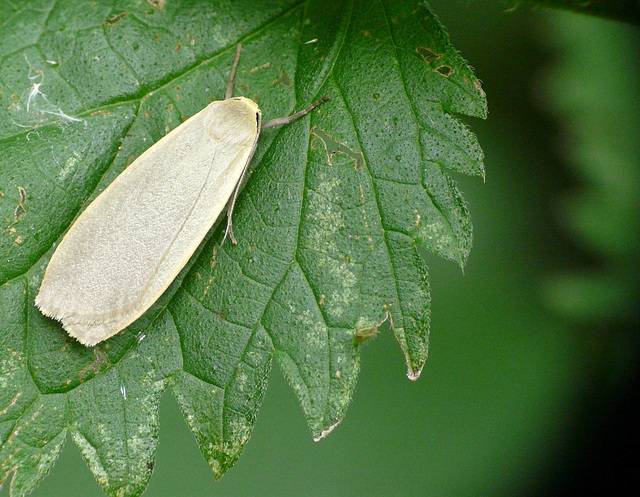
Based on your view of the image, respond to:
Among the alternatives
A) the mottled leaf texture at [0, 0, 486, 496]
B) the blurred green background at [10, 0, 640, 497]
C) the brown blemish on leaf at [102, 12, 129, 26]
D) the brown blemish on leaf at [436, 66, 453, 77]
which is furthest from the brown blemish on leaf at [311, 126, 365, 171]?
the blurred green background at [10, 0, 640, 497]

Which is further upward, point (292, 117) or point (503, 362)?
point (292, 117)

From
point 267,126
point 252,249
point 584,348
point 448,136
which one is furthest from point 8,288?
point 584,348

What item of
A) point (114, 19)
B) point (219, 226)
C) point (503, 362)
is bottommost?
point (503, 362)

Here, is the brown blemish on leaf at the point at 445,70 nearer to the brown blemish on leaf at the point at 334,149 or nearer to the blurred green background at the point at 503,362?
the brown blemish on leaf at the point at 334,149

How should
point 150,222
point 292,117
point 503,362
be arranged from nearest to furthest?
point 150,222, point 292,117, point 503,362

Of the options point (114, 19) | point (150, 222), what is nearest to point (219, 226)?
point (150, 222)

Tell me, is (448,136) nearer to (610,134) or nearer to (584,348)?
(610,134)

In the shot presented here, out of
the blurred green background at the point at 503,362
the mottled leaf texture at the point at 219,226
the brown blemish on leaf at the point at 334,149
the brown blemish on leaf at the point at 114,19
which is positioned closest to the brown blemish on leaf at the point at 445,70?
the mottled leaf texture at the point at 219,226

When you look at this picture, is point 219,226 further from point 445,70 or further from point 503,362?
point 503,362
